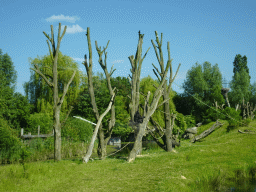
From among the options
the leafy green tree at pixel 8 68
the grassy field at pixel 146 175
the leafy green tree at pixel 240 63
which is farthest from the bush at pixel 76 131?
the leafy green tree at pixel 240 63

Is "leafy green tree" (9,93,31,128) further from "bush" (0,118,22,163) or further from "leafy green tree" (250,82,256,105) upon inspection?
"leafy green tree" (250,82,256,105)

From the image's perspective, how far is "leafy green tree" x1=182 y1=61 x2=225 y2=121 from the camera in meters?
37.8

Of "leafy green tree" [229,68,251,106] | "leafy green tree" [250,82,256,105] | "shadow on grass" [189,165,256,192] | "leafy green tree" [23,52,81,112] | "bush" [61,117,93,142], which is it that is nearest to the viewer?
"shadow on grass" [189,165,256,192]

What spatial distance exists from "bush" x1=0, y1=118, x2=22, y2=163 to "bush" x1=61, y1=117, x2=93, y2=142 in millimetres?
5143

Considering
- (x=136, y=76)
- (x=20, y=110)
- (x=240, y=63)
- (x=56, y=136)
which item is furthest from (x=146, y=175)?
(x=240, y=63)

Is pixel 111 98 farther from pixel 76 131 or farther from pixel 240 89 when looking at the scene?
pixel 240 89

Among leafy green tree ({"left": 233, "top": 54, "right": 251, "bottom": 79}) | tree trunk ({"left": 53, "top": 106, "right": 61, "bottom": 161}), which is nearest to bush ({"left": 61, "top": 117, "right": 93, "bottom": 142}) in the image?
tree trunk ({"left": 53, "top": 106, "right": 61, "bottom": 161})

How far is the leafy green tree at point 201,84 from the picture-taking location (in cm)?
3775

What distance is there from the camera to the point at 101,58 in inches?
523

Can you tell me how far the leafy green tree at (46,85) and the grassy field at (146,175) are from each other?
21.4 metres

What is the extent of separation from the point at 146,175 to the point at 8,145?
11.6 m

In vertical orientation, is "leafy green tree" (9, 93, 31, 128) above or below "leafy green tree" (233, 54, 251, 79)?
below

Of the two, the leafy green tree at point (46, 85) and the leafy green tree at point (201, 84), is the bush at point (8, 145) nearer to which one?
the leafy green tree at point (46, 85)

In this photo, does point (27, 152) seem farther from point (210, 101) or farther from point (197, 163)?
point (210, 101)
